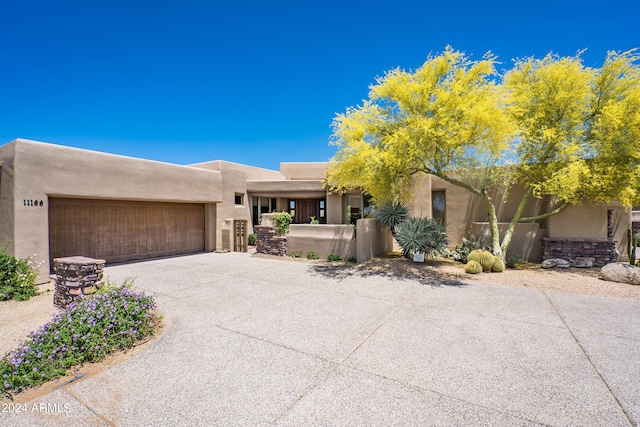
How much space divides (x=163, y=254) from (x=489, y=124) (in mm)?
14286

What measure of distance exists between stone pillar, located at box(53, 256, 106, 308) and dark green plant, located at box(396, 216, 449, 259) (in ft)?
30.4

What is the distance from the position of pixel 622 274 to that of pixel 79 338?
12967 millimetres

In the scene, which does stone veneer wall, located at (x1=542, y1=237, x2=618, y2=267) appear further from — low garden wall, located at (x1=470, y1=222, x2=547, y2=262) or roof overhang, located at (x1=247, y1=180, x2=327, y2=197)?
roof overhang, located at (x1=247, y1=180, x2=327, y2=197)

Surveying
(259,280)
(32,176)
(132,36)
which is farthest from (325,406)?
(132,36)

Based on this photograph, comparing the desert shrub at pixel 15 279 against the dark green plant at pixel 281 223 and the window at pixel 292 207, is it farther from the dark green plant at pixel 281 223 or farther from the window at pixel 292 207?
the window at pixel 292 207

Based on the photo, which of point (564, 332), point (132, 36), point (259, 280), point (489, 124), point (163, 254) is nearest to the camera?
point (564, 332)

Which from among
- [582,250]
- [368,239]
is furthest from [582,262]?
[368,239]

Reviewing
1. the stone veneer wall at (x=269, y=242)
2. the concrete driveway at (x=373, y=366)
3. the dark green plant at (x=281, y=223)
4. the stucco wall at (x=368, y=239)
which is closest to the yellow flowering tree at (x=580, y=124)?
the concrete driveway at (x=373, y=366)

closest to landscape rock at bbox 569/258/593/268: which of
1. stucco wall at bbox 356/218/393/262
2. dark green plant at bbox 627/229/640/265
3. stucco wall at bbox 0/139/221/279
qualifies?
dark green plant at bbox 627/229/640/265

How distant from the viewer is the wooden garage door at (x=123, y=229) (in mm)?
10555

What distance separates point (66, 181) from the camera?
9664 mm

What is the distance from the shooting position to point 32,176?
8.84 m

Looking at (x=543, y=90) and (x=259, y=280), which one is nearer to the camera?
(x=259, y=280)

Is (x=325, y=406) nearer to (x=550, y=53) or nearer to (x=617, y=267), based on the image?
(x=617, y=267)
